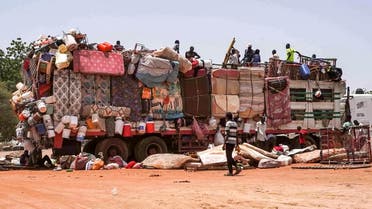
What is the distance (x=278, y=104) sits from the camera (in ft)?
63.9

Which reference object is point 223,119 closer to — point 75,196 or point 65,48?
point 65,48

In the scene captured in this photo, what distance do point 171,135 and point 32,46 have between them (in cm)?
534

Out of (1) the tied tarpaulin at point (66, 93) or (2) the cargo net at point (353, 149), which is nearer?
(2) the cargo net at point (353, 149)

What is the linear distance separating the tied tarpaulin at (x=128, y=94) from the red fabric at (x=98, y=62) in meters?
0.49

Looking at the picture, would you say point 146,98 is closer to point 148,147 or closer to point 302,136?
point 148,147

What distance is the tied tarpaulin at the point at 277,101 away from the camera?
19.3 meters

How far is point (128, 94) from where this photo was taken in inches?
664

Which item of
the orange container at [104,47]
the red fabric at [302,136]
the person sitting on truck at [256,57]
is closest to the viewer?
the orange container at [104,47]

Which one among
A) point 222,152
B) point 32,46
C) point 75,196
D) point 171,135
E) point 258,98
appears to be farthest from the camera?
point 258,98

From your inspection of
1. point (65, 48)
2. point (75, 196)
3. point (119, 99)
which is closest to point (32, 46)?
point (65, 48)

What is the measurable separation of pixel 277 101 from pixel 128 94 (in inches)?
229

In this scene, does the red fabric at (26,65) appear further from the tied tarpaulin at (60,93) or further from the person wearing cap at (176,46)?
the person wearing cap at (176,46)

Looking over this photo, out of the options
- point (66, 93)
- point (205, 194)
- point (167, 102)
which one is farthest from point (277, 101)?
point (205, 194)

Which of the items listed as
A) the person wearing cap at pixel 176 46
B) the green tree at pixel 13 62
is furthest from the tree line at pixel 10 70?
the person wearing cap at pixel 176 46
